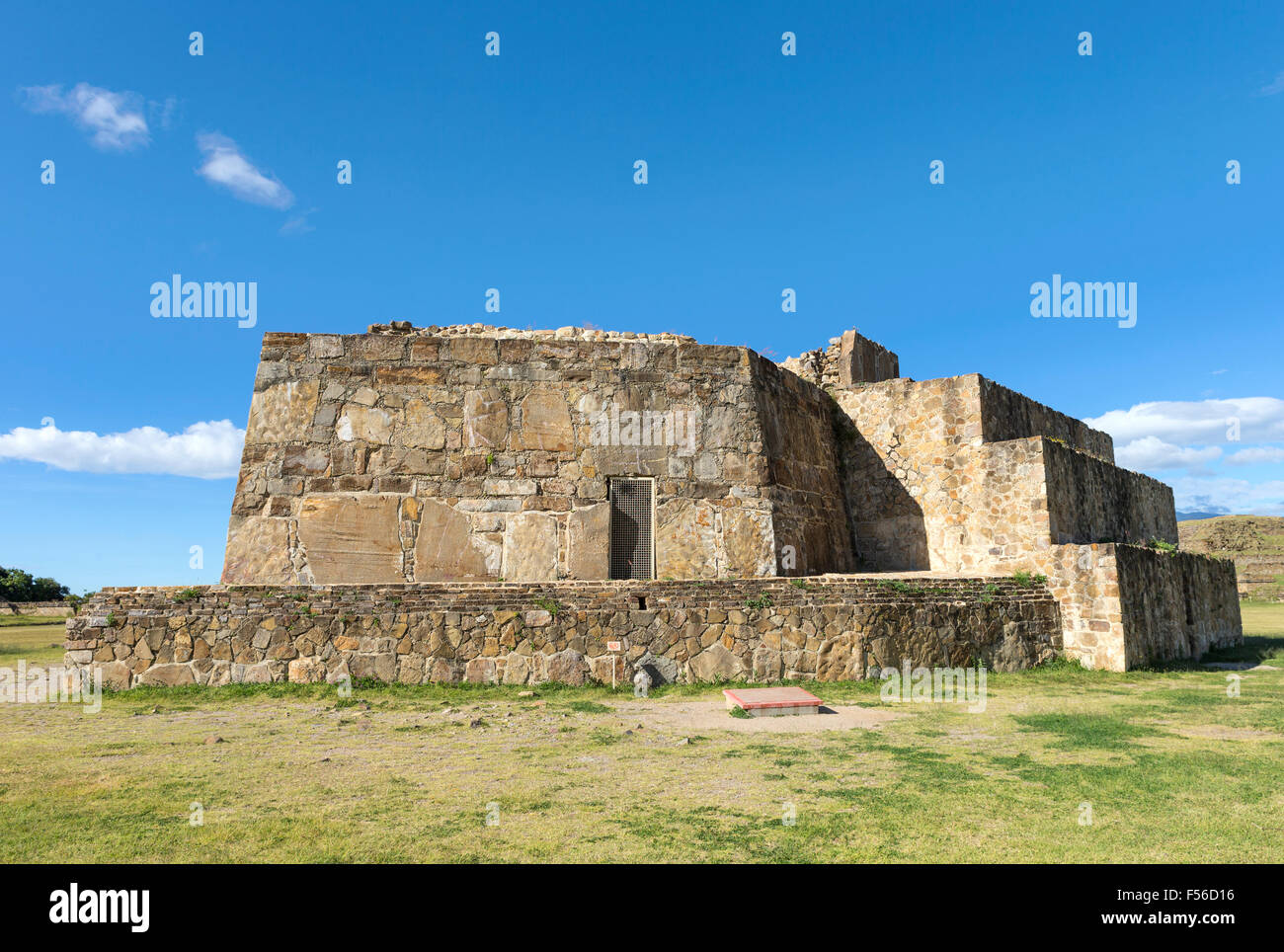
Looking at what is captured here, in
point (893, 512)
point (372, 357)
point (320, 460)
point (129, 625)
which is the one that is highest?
point (372, 357)

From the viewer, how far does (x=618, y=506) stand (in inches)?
486

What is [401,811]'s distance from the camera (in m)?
5.05

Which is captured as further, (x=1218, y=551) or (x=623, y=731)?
(x=1218, y=551)

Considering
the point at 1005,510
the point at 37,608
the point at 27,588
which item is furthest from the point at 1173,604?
the point at 27,588

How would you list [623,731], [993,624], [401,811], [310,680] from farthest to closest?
[993,624], [310,680], [623,731], [401,811]

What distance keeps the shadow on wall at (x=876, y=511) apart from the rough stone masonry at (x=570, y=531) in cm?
91

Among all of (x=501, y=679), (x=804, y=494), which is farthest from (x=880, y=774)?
(x=804, y=494)

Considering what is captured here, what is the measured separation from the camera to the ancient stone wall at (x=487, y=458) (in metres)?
11.7

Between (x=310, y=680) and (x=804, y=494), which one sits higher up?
(x=804, y=494)

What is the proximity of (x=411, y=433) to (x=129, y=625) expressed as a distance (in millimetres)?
4440

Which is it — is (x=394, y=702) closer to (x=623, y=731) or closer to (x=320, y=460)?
Result: (x=623, y=731)

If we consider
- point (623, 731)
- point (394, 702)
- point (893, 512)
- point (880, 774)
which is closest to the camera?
point (880, 774)

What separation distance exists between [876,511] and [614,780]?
1109cm

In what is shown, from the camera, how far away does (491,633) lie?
10.1 metres
